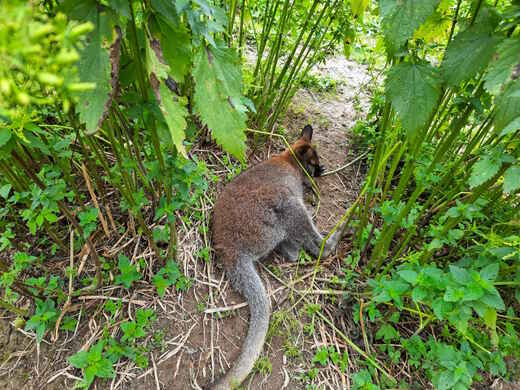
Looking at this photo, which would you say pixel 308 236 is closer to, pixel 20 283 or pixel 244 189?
pixel 244 189

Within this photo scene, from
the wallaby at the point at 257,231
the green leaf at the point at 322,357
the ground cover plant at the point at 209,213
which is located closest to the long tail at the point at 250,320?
the wallaby at the point at 257,231

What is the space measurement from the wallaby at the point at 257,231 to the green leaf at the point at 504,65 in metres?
1.83

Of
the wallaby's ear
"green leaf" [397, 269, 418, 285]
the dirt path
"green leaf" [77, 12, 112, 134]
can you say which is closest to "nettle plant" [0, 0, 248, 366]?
"green leaf" [77, 12, 112, 134]

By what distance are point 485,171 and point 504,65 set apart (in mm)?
472

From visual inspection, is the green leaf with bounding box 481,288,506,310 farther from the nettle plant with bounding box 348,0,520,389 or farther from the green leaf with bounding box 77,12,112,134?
the green leaf with bounding box 77,12,112,134

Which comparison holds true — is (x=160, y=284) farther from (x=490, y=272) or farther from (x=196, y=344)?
(x=490, y=272)

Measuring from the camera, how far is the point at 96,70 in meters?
0.93

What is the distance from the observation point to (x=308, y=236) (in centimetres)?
283

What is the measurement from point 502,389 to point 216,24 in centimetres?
276

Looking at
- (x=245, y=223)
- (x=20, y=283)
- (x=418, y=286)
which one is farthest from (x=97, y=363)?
(x=418, y=286)

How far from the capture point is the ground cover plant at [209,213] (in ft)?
3.65

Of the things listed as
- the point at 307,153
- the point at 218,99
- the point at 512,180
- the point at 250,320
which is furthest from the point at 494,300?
the point at 307,153

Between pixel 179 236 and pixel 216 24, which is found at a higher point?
pixel 216 24

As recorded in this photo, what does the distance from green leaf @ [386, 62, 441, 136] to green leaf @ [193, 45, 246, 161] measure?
709mm
